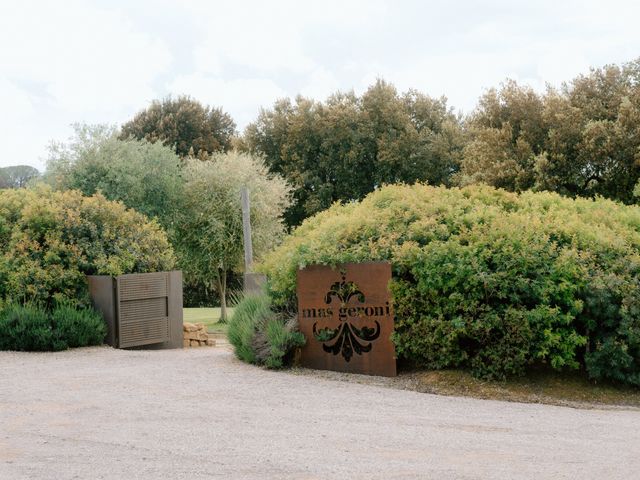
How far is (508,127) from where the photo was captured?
27750 mm

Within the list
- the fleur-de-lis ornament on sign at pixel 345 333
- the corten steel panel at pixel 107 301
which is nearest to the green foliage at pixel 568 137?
the corten steel panel at pixel 107 301

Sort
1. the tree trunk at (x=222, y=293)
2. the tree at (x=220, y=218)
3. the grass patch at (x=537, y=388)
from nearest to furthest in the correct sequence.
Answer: the grass patch at (x=537, y=388) < the tree trunk at (x=222, y=293) < the tree at (x=220, y=218)

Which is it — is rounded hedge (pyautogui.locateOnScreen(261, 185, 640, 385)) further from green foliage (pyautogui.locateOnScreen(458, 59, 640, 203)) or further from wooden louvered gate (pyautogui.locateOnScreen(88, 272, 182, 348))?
green foliage (pyautogui.locateOnScreen(458, 59, 640, 203))

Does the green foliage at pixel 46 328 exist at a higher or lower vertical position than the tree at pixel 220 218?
lower

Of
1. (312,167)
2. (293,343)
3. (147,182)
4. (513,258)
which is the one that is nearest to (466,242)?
(513,258)

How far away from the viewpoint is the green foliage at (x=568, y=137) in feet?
83.8

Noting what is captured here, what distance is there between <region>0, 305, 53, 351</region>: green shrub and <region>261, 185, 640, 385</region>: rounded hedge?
18.0 ft

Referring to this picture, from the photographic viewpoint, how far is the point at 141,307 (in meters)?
14.8

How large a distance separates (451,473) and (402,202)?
5882 millimetres

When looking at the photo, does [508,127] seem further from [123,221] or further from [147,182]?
[123,221]

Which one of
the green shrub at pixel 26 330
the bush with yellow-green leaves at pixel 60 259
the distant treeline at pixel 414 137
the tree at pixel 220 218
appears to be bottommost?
the green shrub at pixel 26 330

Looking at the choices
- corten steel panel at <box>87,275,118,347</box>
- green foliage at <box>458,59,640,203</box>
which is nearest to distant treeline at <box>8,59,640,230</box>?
green foliage at <box>458,59,640,203</box>

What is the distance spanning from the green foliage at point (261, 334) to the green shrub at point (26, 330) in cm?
376

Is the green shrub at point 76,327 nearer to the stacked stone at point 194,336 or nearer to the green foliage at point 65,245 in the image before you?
the green foliage at point 65,245
